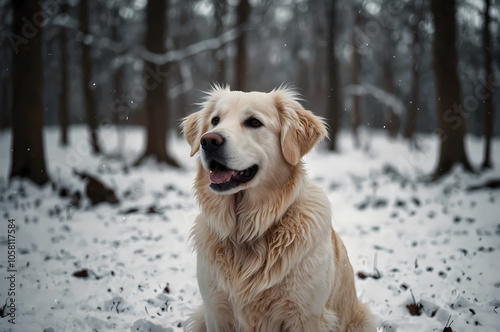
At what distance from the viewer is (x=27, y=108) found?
711 centimetres

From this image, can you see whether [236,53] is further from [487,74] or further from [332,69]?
[487,74]

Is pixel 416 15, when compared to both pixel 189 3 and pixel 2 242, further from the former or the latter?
pixel 2 242

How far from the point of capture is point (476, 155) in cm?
1566

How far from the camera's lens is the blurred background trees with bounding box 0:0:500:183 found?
291 inches

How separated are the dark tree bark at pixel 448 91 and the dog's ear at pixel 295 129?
6.80 meters

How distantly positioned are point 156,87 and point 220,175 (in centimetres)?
846

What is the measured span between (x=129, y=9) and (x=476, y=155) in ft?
56.6

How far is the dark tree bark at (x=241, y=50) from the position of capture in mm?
10670

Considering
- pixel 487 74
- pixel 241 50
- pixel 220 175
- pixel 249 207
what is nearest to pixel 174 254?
pixel 249 207

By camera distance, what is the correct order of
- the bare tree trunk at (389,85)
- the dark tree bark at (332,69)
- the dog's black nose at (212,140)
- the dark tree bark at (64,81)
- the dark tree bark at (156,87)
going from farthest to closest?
1. the bare tree trunk at (389,85)
2. the dark tree bark at (332,69)
3. the dark tree bark at (64,81)
4. the dark tree bark at (156,87)
5. the dog's black nose at (212,140)

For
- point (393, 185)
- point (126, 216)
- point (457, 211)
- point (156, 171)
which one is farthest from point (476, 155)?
point (126, 216)

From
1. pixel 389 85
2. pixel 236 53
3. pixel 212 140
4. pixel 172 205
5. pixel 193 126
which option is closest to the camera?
pixel 212 140

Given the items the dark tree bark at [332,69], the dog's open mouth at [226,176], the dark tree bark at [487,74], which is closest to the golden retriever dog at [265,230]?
the dog's open mouth at [226,176]

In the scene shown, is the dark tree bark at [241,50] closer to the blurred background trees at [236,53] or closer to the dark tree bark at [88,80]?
the blurred background trees at [236,53]
